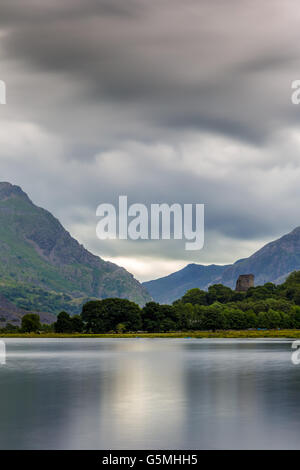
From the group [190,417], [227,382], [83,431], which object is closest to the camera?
[83,431]

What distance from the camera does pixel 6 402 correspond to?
2052 inches

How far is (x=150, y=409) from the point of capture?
47.1 m

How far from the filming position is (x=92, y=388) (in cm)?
6259

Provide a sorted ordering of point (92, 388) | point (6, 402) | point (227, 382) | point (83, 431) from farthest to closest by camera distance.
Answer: point (227, 382) < point (92, 388) < point (6, 402) < point (83, 431)

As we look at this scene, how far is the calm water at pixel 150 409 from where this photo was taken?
115 feet

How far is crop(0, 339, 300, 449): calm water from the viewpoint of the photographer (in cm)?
3506
